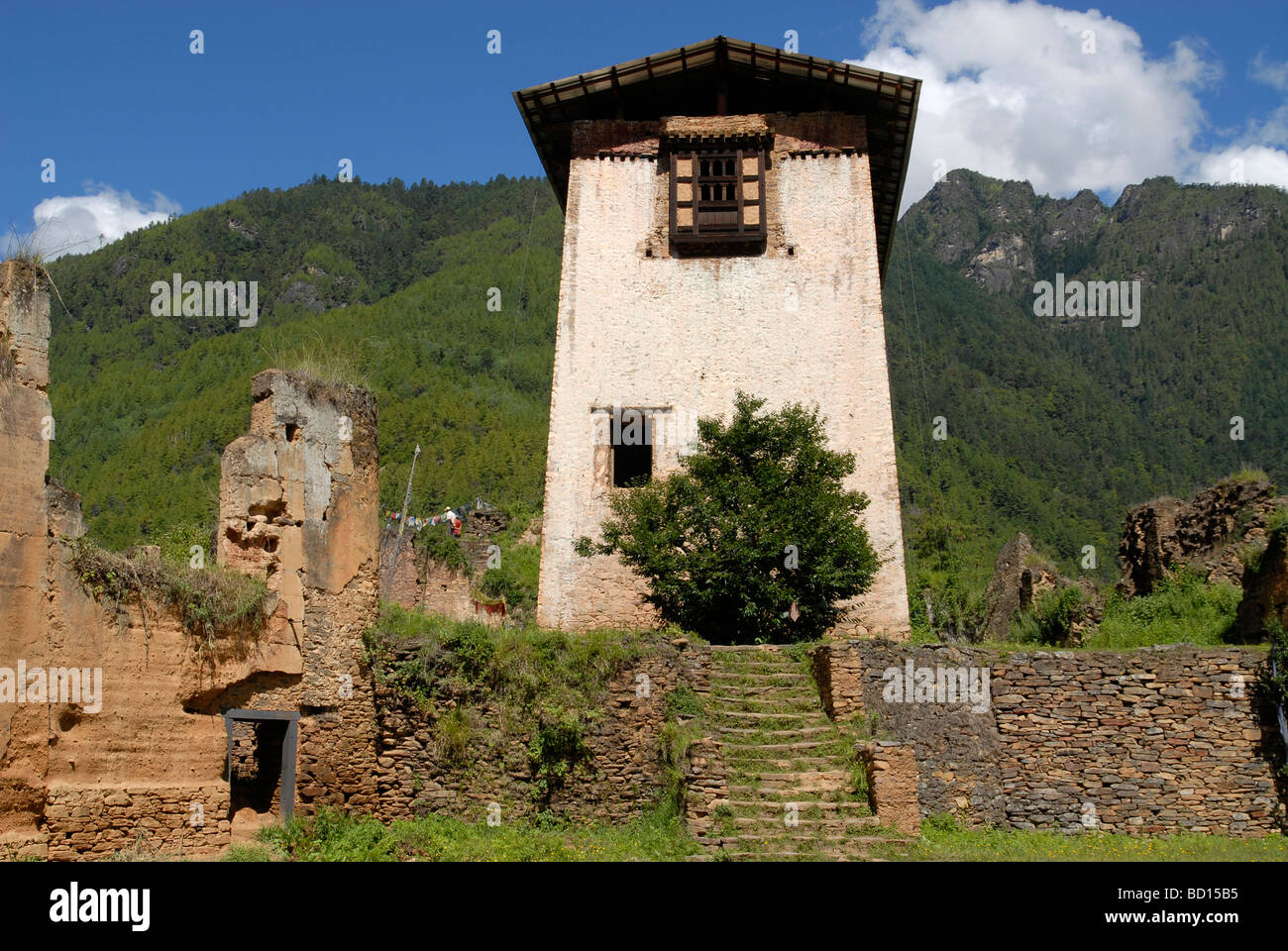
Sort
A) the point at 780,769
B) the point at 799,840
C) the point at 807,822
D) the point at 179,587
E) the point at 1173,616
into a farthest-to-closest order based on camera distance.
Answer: the point at 1173,616
the point at 780,769
the point at 179,587
the point at 807,822
the point at 799,840

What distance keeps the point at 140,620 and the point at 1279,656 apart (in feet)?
45.5

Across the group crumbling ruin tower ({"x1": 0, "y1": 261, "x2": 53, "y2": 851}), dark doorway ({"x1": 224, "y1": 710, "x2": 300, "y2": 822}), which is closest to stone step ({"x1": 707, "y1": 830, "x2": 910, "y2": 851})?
dark doorway ({"x1": 224, "y1": 710, "x2": 300, "y2": 822})

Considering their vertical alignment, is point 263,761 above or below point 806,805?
above

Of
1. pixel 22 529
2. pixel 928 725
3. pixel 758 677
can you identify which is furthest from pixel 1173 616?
pixel 22 529

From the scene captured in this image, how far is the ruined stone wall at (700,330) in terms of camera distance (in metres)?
21.3

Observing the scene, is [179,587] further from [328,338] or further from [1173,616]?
[328,338]

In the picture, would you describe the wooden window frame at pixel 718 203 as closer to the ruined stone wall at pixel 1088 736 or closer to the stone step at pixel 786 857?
the ruined stone wall at pixel 1088 736

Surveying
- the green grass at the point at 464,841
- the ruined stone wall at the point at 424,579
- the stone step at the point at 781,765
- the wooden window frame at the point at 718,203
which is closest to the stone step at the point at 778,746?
the stone step at the point at 781,765

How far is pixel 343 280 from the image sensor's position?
335 ft

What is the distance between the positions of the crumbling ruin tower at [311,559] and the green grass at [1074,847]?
21.7 feet

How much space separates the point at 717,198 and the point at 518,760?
1274cm

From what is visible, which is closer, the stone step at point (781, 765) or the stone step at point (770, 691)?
the stone step at point (781, 765)

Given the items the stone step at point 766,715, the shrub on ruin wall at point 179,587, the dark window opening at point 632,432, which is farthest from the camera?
the dark window opening at point 632,432

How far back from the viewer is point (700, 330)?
22516 mm
